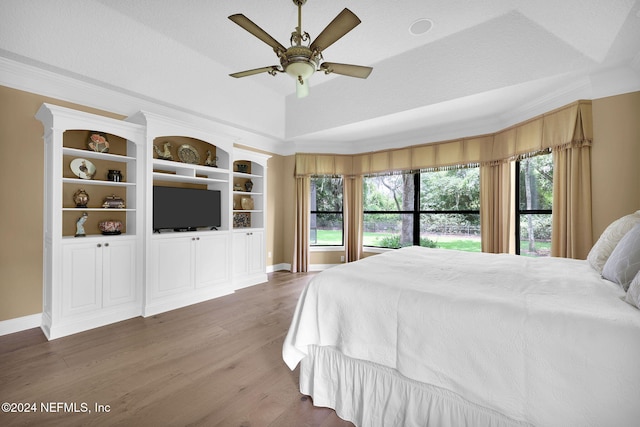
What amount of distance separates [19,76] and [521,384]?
4.53 metres

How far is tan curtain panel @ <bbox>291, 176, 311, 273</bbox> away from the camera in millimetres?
5375

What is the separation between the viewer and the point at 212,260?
12.4ft

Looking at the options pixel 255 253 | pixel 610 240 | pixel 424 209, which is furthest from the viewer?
pixel 424 209

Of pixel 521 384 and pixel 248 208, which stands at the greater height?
pixel 248 208

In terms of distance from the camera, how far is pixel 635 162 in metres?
2.65

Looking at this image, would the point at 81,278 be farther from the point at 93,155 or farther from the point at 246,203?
the point at 246,203

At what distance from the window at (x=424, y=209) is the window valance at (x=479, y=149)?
10.7 inches

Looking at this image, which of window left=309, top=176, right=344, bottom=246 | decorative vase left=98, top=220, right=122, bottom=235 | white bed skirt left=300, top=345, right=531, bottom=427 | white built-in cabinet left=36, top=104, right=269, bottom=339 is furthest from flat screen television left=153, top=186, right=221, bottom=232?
white bed skirt left=300, top=345, right=531, bottom=427

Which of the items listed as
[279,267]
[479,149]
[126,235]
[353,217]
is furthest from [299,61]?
[279,267]

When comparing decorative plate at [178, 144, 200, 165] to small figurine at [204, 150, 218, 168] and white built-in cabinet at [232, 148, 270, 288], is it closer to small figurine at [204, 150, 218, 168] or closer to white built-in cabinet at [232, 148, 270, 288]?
small figurine at [204, 150, 218, 168]

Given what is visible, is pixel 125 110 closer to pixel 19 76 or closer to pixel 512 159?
pixel 19 76

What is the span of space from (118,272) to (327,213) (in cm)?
366

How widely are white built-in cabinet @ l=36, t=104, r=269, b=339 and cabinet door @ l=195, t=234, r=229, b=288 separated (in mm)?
13

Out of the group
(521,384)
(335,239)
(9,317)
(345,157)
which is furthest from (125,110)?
(521,384)
